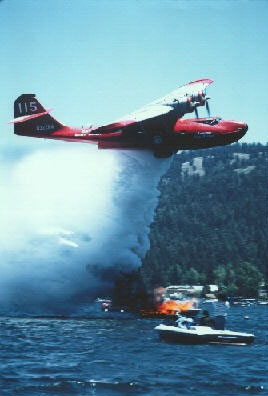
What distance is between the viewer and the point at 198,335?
51.3 metres

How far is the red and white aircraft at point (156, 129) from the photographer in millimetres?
57188

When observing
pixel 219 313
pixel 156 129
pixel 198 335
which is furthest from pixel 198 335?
pixel 156 129

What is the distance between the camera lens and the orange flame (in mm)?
78750

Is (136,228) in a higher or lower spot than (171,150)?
lower

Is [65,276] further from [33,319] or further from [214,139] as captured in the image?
[214,139]

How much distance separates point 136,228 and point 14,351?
100 ft

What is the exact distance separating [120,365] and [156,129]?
25373 mm

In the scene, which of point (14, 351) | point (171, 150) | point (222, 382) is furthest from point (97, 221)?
point (222, 382)

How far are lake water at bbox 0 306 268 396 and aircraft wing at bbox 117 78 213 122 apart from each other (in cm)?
2077

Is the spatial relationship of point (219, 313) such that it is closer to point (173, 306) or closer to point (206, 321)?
point (206, 321)

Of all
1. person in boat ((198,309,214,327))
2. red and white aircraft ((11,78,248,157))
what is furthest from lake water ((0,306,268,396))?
red and white aircraft ((11,78,248,157))

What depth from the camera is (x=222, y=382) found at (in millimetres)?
35938

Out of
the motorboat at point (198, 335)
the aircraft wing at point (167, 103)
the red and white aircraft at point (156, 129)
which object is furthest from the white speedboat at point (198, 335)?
the aircraft wing at point (167, 103)

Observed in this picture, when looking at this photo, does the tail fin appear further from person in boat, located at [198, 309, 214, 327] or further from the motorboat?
person in boat, located at [198, 309, 214, 327]
